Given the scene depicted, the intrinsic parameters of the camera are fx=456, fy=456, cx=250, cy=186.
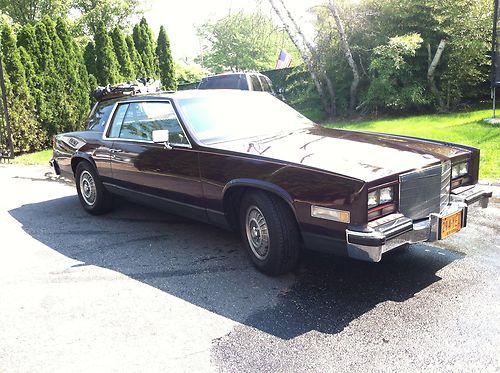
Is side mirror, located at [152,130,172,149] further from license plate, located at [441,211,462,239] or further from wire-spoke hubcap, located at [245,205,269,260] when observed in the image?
license plate, located at [441,211,462,239]

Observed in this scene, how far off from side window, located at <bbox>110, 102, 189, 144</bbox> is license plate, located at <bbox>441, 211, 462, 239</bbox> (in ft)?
7.73

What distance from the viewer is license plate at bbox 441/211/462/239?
3402mm

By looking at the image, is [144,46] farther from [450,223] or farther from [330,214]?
[450,223]

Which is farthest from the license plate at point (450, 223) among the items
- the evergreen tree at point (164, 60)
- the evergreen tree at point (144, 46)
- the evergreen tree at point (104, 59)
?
the evergreen tree at point (164, 60)

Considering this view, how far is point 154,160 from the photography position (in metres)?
4.75

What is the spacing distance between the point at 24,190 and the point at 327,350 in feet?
22.3

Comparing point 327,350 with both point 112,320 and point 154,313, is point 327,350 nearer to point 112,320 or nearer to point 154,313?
point 154,313

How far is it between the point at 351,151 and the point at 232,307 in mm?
1566

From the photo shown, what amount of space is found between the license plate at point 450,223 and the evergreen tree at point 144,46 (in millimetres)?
16039

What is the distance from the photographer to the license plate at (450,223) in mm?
3402

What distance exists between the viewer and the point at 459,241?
4527 mm

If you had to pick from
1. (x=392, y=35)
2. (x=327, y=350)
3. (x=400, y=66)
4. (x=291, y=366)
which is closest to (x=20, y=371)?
(x=291, y=366)

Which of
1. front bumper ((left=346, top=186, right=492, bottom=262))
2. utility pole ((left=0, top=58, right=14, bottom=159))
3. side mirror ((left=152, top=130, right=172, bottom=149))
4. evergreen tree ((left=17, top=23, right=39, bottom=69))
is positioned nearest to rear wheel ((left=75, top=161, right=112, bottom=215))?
side mirror ((left=152, top=130, right=172, bottom=149))

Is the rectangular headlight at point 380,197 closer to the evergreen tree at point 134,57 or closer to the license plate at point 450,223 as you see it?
the license plate at point 450,223
